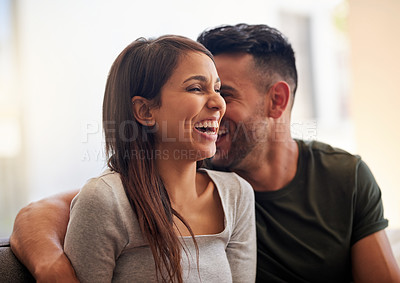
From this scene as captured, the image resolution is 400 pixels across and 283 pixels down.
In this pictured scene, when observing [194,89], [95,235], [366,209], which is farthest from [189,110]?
[366,209]

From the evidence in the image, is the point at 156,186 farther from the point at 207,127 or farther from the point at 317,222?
the point at 317,222

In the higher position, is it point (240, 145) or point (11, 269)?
point (240, 145)

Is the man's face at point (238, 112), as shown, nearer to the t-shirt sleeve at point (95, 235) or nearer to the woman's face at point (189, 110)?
the woman's face at point (189, 110)

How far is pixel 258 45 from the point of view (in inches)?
60.1

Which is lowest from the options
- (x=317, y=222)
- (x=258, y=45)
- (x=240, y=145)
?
(x=317, y=222)

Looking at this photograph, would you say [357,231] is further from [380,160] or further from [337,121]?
[337,121]

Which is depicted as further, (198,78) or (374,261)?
(374,261)

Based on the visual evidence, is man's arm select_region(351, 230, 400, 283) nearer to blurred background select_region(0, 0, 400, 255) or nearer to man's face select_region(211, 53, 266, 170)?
man's face select_region(211, 53, 266, 170)

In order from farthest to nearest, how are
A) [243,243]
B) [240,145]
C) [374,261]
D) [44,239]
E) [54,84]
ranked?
[54,84]
[240,145]
[374,261]
[243,243]
[44,239]

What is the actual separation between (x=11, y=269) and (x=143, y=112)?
48 centimetres

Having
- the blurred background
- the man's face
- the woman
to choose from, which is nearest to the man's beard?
the man's face

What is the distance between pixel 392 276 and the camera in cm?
134

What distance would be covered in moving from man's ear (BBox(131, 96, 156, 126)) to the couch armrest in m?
0.45

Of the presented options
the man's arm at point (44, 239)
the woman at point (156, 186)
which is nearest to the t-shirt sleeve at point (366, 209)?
the woman at point (156, 186)
